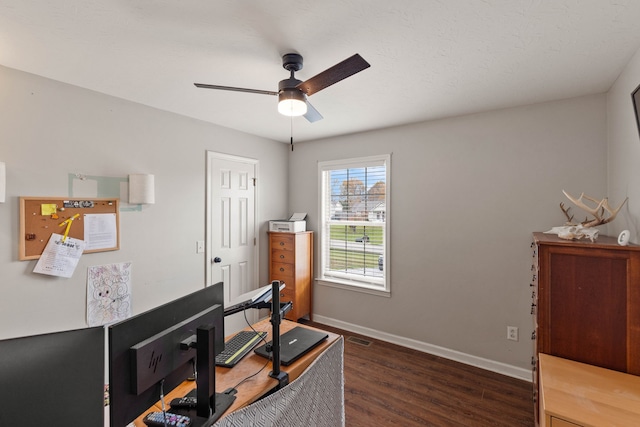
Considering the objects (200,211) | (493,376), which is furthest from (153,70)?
(493,376)

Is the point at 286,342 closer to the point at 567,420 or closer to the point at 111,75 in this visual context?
the point at 567,420

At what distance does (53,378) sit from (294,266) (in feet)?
9.80

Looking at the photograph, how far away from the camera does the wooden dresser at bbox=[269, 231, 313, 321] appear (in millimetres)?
3672

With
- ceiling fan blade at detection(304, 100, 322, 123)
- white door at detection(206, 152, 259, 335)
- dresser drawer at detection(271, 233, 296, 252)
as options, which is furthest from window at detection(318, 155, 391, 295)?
ceiling fan blade at detection(304, 100, 322, 123)

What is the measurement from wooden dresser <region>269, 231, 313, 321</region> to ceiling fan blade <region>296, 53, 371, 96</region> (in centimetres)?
224

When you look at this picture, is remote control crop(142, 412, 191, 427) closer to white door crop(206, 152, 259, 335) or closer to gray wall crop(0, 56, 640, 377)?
gray wall crop(0, 56, 640, 377)

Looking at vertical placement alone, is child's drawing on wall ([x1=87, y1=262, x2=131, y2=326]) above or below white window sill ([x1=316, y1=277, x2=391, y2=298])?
above

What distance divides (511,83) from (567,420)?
215 cm

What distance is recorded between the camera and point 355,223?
146 inches

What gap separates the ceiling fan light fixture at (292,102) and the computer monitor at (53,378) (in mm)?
1488

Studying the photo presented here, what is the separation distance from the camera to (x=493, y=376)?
2.66 metres

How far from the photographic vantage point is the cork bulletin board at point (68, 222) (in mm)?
1971

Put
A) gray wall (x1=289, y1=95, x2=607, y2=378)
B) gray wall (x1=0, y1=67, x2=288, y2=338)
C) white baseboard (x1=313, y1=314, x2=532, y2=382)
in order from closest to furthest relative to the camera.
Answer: gray wall (x1=0, y1=67, x2=288, y2=338) < gray wall (x1=289, y1=95, x2=607, y2=378) < white baseboard (x1=313, y1=314, x2=532, y2=382)

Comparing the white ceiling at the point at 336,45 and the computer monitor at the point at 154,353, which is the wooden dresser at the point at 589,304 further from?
the computer monitor at the point at 154,353
